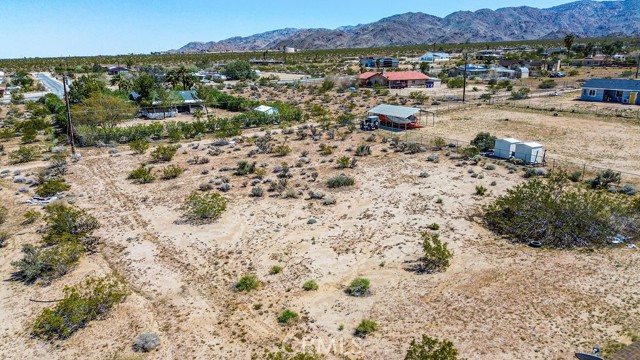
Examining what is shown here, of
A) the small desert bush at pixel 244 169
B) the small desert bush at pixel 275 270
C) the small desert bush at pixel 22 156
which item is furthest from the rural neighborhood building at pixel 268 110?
the small desert bush at pixel 275 270

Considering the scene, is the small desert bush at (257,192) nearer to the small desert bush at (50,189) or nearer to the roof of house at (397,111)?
the small desert bush at (50,189)

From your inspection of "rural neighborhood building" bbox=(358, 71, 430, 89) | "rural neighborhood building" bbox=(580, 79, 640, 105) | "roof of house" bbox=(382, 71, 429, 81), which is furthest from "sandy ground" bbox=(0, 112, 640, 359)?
"roof of house" bbox=(382, 71, 429, 81)

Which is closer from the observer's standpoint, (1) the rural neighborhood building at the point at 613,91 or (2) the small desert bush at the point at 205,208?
(2) the small desert bush at the point at 205,208

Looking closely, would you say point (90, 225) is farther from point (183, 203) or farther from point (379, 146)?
point (379, 146)

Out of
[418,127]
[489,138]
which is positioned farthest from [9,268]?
[418,127]

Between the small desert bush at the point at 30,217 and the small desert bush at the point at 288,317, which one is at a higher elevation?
the small desert bush at the point at 30,217

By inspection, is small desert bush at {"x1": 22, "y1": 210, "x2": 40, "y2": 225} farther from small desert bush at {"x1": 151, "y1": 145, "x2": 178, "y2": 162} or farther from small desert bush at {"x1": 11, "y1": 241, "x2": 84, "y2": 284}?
small desert bush at {"x1": 151, "y1": 145, "x2": 178, "y2": 162}

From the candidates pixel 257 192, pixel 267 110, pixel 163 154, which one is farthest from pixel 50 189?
pixel 267 110
